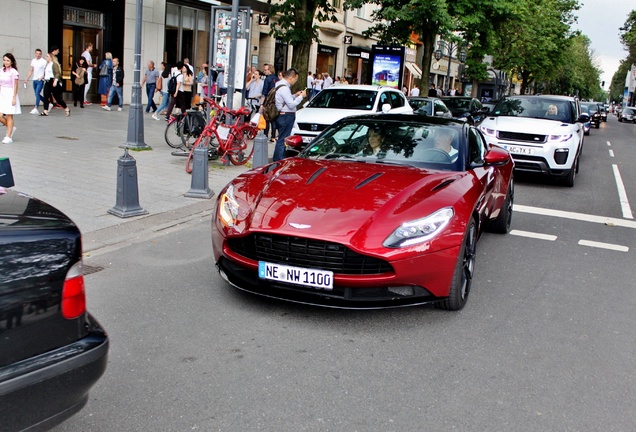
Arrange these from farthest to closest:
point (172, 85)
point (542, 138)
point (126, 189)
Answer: point (172, 85)
point (542, 138)
point (126, 189)

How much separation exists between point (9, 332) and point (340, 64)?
3725cm

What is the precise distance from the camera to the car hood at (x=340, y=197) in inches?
174

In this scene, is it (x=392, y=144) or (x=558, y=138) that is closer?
(x=392, y=144)

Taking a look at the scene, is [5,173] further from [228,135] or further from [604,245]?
[228,135]

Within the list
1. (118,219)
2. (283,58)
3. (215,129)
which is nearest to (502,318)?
(118,219)

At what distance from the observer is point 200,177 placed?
8930 millimetres

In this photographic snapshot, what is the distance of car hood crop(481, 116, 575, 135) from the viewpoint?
39.5 ft

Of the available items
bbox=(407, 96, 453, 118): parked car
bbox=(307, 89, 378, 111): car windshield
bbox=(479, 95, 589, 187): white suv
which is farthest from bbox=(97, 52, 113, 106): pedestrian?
bbox=(479, 95, 589, 187): white suv

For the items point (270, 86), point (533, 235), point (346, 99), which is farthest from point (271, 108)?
point (270, 86)

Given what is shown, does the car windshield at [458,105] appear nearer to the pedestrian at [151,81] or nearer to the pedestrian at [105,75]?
the pedestrian at [151,81]

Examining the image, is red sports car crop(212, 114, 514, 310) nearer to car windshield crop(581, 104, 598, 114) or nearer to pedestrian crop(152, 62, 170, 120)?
pedestrian crop(152, 62, 170, 120)

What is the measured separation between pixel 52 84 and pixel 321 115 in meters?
8.31

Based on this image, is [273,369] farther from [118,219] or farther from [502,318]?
[118,219]

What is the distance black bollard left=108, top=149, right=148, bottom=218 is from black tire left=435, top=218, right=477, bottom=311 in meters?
4.09
